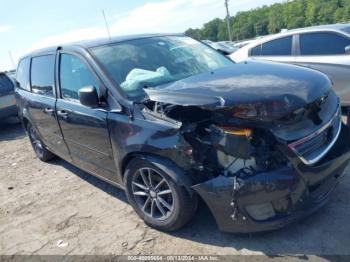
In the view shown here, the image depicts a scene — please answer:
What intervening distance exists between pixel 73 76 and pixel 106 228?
1.75 meters

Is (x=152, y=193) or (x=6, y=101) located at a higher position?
(x=6, y=101)

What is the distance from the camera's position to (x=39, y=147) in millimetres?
6340

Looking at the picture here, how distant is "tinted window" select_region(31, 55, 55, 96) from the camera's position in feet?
15.8

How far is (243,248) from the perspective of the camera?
3127 millimetres

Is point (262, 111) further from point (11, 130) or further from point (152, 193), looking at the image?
point (11, 130)

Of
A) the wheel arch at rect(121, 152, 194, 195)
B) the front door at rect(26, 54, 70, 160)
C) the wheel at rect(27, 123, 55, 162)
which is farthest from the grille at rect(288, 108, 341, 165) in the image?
the wheel at rect(27, 123, 55, 162)

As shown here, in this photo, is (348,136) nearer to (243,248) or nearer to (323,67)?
(243,248)

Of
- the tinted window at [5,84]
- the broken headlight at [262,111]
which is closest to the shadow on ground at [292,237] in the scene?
the broken headlight at [262,111]

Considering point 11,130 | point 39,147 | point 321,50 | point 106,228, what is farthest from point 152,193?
point 11,130

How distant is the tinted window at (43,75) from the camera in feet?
15.8

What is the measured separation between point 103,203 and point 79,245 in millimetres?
821

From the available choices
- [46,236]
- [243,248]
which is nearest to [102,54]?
[46,236]

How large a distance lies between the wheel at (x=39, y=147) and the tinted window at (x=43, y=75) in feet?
3.09

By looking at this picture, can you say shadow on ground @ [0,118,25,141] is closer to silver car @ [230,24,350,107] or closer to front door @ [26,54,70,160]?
front door @ [26,54,70,160]
